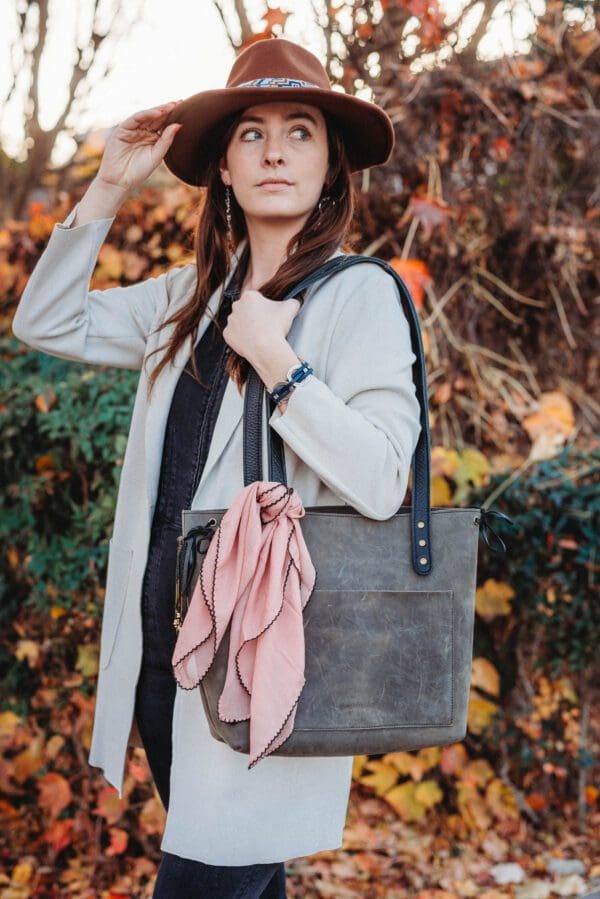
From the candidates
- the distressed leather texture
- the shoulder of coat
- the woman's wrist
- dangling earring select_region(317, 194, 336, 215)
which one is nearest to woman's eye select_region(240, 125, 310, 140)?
dangling earring select_region(317, 194, 336, 215)

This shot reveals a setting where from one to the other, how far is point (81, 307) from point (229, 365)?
1.61ft

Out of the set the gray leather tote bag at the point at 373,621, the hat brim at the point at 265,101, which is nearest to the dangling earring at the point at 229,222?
the hat brim at the point at 265,101

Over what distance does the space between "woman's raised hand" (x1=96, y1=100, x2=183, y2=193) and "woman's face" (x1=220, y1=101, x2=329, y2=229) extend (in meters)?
0.20

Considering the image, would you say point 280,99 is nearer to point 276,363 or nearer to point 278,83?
point 278,83

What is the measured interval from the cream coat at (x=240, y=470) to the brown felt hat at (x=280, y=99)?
29 centimetres

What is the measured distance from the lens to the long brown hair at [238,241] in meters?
1.72

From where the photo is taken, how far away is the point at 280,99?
1771 mm

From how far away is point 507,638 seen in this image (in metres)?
3.26

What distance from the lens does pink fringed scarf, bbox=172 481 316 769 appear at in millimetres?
1385

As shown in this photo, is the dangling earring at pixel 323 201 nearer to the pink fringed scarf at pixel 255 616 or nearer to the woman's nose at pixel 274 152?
the woman's nose at pixel 274 152

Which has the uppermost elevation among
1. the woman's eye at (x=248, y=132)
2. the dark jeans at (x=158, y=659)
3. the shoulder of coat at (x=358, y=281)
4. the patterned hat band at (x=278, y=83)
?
the patterned hat band at (x=278, y=83)

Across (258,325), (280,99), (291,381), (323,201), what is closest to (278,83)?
(280,99)

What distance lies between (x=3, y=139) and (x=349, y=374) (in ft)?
14.9

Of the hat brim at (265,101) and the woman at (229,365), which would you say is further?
the hat brim at (265,101)
